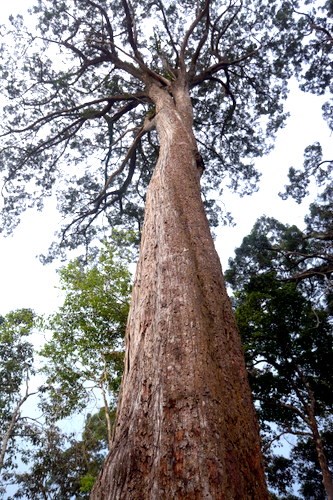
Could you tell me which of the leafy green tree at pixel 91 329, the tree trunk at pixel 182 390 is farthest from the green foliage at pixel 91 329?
the tree trunk at pixel 182 390

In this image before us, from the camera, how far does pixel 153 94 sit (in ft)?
21.8

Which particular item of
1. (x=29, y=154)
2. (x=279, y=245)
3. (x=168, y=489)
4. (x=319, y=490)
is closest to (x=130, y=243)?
(x=29, y=154)

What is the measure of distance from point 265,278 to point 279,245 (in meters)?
5.34

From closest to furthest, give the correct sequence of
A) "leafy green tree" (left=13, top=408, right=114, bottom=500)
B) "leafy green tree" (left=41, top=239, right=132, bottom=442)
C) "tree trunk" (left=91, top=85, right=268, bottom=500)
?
"tree trunk" (left=91, top=85, right=268, bottom=500)
"leafy green tree" (left=41, top=239, right=132, bottom=442)
"leafy green tree" (left=13, top=408, right=114, bottom=500)

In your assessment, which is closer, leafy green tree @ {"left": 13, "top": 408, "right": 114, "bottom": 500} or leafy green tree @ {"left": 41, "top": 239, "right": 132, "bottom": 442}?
leafy green tree @ {"left": 41, "top": 239, "right": 132, "bottom": 442}

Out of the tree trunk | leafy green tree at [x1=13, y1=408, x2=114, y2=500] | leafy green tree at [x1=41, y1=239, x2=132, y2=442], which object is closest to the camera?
the tree trunk

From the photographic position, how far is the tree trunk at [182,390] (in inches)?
46.1

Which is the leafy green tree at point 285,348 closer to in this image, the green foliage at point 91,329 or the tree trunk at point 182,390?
the green foliage at point 91,329

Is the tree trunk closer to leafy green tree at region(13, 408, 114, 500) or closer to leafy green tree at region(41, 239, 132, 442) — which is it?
leafy green tree at region(41, 239, 132, 442)

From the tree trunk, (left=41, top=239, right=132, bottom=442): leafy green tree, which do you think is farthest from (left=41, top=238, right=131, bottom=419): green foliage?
the tree trunk

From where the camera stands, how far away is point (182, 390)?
4.60ft

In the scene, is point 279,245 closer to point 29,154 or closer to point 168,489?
point 29,154

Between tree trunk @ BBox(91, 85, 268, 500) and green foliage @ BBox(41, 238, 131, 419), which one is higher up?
green foliage @ BBox(41, 238, 131, 419)

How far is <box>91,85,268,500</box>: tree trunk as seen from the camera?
3.84 feet
